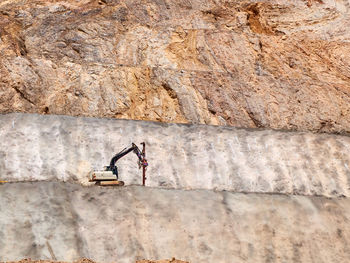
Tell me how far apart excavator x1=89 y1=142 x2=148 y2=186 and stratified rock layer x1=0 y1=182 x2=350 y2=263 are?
202mm

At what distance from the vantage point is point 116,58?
17359 millimetres

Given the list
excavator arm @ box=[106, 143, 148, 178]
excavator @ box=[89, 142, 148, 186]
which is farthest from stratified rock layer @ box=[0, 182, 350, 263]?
excavator arm @ box=[106, 143, 148, 178]

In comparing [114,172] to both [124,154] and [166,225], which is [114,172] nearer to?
[124,154]

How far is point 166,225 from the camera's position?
42.8 ft

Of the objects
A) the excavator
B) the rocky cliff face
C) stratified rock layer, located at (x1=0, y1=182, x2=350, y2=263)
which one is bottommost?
stratified rock layer, located at (x1=0, y1=182, x2=350, y2=263)

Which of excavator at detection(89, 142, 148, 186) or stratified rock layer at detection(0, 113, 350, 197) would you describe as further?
stratified rock layer at detection(0, 113, 350, 197)

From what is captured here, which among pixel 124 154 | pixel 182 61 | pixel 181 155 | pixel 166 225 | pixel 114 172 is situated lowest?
pixel 166 225

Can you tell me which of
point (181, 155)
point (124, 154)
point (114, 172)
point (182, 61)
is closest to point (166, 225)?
point (114, 172)

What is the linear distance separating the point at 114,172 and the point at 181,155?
1.98 metres

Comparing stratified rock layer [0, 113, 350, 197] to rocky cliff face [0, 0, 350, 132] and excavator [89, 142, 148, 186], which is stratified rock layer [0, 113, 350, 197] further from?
rocky cliff face [0, 0, 350, 132]

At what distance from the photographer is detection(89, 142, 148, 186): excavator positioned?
13320 millimetres

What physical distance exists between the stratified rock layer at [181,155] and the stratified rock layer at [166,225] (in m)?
0.48

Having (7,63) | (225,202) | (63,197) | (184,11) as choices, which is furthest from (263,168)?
(7,63)

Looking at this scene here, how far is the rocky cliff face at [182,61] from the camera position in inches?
646
